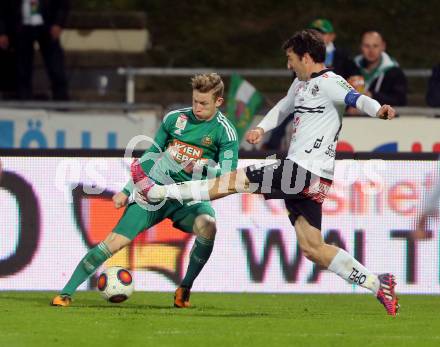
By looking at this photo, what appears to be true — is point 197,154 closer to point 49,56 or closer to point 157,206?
point 157,206

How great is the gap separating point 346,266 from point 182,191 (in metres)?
1.44

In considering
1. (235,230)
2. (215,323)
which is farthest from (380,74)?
(215,323)

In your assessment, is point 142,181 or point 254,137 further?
point 142,181

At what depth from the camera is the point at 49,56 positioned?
18250 mm

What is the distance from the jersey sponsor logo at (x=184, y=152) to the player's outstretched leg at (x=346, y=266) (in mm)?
1069

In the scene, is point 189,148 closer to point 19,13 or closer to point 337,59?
point 337,59

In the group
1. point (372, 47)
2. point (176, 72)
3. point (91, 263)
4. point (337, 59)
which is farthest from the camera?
point (176, 72)

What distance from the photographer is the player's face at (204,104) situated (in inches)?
455

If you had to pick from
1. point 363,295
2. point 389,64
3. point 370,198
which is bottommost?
point 363,295

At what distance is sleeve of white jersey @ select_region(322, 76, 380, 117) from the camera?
35.4ft

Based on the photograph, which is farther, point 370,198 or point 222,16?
point 222,16

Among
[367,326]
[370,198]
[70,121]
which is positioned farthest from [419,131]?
[367,326]

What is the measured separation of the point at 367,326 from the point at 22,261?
4526 millimetres

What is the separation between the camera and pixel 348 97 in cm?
1098
